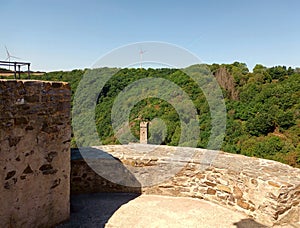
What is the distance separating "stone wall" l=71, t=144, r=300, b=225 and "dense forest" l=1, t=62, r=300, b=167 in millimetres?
7771

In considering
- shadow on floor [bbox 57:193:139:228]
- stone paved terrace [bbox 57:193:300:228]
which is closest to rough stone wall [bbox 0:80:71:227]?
shadow on floor [bbox 57:193:139:228]

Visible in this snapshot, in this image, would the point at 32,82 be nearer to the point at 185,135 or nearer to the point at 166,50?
the point at 166,50

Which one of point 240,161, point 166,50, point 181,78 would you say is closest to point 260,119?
point 181,78

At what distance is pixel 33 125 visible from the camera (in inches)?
111

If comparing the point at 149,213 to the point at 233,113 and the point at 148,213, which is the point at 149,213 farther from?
the point at 233,113

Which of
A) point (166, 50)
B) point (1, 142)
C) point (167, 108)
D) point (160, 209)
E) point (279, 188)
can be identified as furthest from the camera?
point (167, 108)

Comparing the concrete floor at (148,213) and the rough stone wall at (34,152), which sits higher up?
the rough stone wall at (34,152)

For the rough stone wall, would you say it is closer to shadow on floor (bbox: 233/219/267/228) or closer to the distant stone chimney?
shadow on floor (bbox: 233/219/267/228)

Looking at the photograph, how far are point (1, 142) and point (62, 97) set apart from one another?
896 millimetres

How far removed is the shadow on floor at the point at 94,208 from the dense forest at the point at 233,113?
26.0 feet

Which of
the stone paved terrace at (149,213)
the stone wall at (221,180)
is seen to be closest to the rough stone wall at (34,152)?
the stone paved terrace at (149,213)

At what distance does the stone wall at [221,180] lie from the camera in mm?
3252

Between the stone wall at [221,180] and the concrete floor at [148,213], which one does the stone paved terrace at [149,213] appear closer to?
the concrete floor at [148,213]

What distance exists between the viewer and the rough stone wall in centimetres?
259
